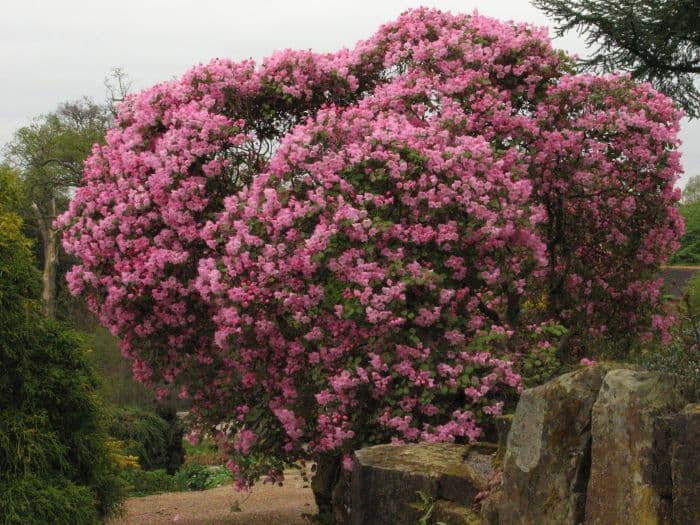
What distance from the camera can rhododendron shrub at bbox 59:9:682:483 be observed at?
9.20m

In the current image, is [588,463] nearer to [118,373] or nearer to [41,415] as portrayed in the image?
[41,415]

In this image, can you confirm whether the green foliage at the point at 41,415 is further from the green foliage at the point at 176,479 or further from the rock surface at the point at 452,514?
the green foliage at the point at 176,479

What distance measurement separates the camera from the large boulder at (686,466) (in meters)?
4.43

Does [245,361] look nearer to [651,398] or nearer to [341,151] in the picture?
[341,151]

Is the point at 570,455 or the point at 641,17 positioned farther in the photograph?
the point at 641,17

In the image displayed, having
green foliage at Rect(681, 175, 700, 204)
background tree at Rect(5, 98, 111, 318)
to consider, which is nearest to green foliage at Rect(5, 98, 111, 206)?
background tree at Rect(5, 98, 111, 318)

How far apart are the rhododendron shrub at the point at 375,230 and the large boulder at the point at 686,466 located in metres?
4.40

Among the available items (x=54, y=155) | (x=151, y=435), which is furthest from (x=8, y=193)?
(x=54, y=155)

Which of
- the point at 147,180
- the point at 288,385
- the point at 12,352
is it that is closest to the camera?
the point at 12,352

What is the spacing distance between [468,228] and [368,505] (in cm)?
313

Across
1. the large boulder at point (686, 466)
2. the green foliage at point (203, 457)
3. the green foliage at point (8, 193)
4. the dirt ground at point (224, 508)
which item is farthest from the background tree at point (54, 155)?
the large boulder at point (686, 466)

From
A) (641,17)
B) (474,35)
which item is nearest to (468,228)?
(474,35)

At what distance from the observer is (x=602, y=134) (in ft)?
38.2

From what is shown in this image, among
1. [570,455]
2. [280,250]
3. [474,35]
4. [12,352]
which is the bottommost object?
[570,455]
